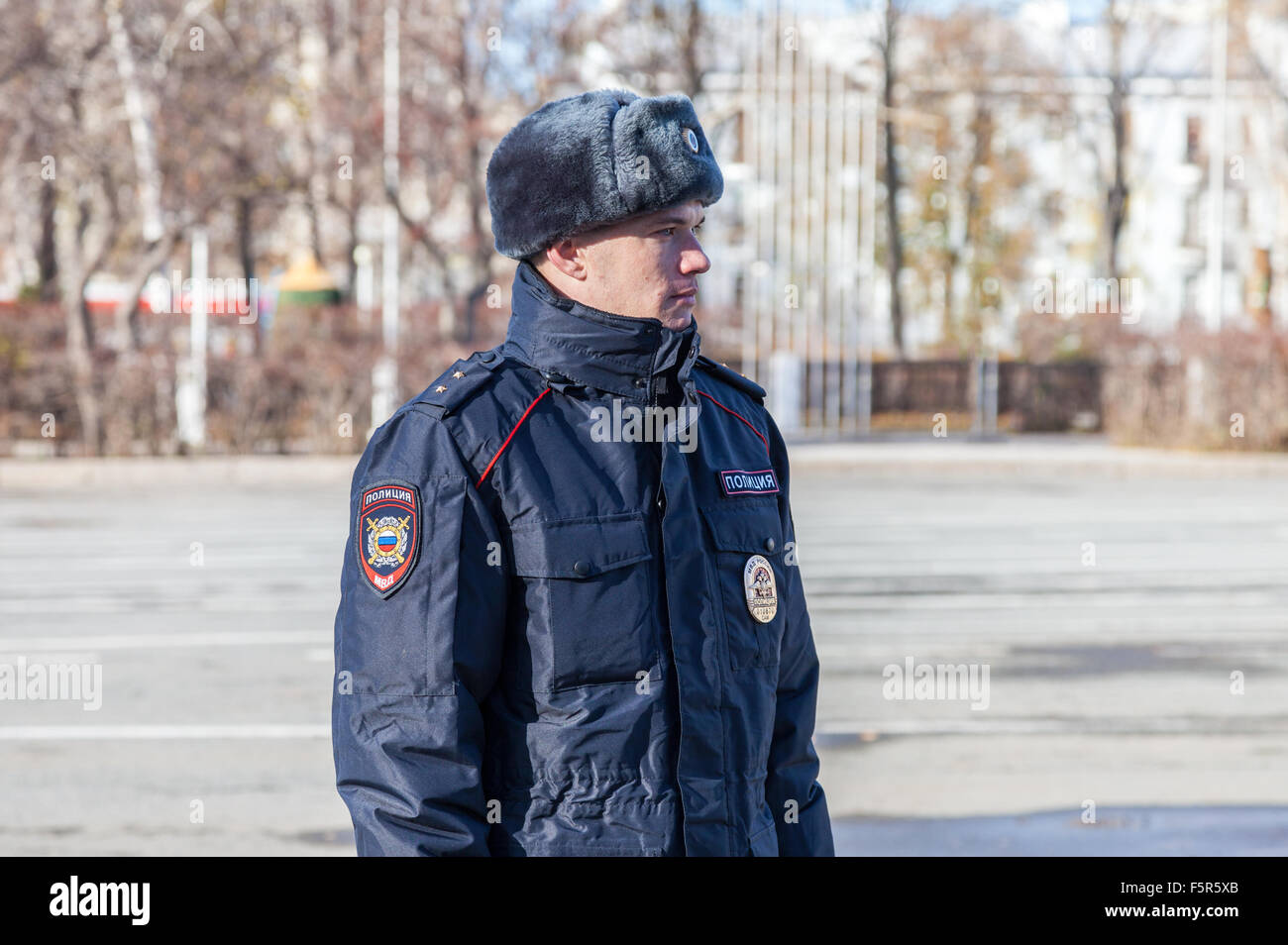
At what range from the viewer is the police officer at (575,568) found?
7.66 ft

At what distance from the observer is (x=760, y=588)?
2.53 m

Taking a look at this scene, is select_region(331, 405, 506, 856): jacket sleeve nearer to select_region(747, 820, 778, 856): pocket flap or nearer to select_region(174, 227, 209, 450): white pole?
select_region(747, 820, 778, 856): pocket flap

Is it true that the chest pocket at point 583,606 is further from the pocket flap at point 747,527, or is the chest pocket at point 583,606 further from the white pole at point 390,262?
the white pole at point 390,262

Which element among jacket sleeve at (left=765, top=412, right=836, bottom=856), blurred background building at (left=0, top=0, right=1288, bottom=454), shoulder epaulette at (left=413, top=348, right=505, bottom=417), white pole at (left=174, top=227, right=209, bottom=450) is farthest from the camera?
blurred background building at (left=0, top=0, right=1288, bottom=454)

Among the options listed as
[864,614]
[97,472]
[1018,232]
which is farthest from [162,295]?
[1018,232]

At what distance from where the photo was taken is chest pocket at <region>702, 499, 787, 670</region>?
2.48 metres

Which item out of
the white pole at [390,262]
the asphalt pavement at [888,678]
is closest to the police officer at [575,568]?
the asphalt pavement at [888,678]

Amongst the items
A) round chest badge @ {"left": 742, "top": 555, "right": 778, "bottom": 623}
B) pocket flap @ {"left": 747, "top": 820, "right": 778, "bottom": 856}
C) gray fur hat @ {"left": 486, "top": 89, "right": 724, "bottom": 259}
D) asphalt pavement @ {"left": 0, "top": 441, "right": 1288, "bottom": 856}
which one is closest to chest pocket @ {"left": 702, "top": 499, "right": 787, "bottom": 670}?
round chest badge @ {"left": 742, "top": 555, "right": 778, "bottom": 623}

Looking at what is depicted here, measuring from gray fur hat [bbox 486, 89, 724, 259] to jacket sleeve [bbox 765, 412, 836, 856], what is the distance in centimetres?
53

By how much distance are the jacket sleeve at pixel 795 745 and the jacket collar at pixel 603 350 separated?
0.29m

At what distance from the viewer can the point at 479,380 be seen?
2.46m

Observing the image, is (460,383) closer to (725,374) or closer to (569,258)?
(569,258)

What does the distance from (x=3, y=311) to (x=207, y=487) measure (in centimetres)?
505
